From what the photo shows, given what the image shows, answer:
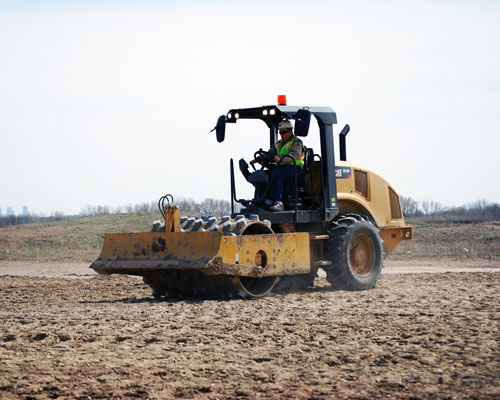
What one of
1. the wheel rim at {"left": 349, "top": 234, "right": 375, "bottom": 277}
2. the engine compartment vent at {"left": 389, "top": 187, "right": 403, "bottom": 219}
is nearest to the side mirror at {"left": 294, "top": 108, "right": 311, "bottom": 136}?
the wheel rim at {"left": 349, "top": 234, "right": 375, "bottom": 277}

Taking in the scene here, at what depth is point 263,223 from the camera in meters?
11.3

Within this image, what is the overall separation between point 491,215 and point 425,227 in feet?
29.2

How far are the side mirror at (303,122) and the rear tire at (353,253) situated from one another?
2.03m

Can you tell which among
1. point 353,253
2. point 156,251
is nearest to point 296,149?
point 353,253

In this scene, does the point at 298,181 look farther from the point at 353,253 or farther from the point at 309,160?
the point at 353,253

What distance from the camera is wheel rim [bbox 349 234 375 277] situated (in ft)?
42.7

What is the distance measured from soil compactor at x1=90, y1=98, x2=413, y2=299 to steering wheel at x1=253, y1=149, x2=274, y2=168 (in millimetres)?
18

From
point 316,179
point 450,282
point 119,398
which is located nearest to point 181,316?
point 119,398

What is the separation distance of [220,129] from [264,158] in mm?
940

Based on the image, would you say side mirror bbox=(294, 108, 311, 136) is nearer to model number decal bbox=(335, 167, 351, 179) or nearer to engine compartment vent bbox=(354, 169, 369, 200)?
model number decal bbox=(335, 167, 351, 179)

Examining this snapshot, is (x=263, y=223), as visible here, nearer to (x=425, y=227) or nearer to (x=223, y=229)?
(x=223, y=229)

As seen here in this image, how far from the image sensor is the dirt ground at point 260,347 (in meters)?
6.07

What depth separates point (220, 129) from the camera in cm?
1281

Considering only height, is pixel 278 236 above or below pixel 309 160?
below
